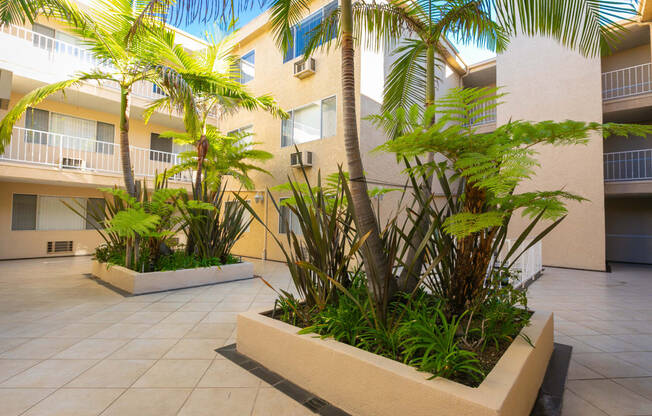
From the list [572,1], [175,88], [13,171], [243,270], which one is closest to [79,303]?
[243,270]

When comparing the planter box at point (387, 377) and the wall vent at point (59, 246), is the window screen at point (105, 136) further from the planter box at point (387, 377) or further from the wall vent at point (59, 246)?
the planter box at point (387, 377)

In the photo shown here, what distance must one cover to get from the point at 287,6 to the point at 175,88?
2.86 metres

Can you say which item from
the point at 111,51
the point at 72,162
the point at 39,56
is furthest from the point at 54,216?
the point at 111,51

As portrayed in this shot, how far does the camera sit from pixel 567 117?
341 inches

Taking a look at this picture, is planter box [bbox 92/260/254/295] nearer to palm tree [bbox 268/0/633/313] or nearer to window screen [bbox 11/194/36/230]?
palm tree [bbox 268/0/633/313]

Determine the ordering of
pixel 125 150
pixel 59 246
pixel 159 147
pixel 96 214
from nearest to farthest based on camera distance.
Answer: pixel 125 150 → pixel 96 214 → pixel 59 246 → pixel 159 147

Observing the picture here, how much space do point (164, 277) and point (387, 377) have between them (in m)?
4.62

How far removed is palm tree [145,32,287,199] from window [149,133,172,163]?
402 cm

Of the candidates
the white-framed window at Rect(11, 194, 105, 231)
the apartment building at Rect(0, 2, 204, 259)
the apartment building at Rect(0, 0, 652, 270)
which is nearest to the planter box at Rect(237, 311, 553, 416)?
the apartment building at Rect(0, 0, 652, 270)

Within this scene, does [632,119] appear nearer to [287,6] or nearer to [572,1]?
[572,1]

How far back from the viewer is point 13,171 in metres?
7.54

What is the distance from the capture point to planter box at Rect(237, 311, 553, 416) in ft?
5.21

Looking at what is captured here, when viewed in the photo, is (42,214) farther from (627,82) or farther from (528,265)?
(627,82)

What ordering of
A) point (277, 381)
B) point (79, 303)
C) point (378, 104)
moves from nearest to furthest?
point (277, 381) → point (79, 303) → point (378, 104)
